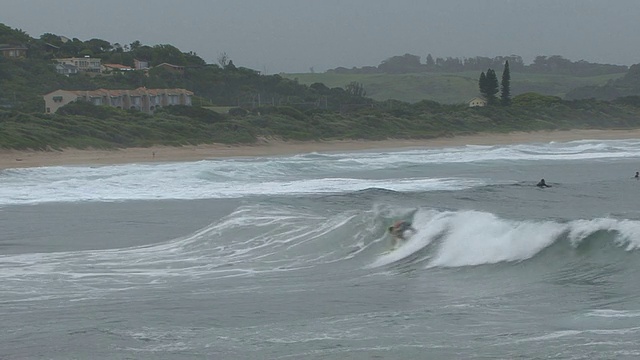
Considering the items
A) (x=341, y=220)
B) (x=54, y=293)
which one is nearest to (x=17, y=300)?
(x=54, y=293)

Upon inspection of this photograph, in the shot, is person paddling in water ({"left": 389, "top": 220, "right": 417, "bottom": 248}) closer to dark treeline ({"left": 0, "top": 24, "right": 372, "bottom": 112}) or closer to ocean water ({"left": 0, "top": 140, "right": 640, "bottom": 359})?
ocean water ({"left": 0, "top": 140, "right": 640, "bottom": 359})

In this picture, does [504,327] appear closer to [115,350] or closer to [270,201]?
[115,350]

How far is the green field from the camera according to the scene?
134 meters

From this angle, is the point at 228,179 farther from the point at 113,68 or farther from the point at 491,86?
the point at 113,68

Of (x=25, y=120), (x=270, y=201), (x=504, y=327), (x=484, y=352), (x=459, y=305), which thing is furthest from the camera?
(x=25, y=120)

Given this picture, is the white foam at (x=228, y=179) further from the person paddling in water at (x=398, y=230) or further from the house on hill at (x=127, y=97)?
the house on hill at (x=127, y=97)

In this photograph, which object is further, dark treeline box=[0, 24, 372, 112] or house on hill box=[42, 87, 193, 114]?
dark treeline box=[0, 24, 372, 112]

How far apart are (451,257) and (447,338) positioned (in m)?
5.01

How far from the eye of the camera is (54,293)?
1186 centimetres

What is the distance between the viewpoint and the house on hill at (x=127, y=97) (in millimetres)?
59094

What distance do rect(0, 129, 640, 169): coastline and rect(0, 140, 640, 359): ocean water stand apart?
837 centimetres

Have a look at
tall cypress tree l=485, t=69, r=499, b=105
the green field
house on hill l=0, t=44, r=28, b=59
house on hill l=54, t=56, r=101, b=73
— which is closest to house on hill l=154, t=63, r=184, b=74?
house on hill l=54, t=56, r=101, b=73

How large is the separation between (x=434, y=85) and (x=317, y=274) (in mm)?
132518

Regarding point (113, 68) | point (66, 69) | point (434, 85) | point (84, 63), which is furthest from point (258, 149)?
point (434, 85)
